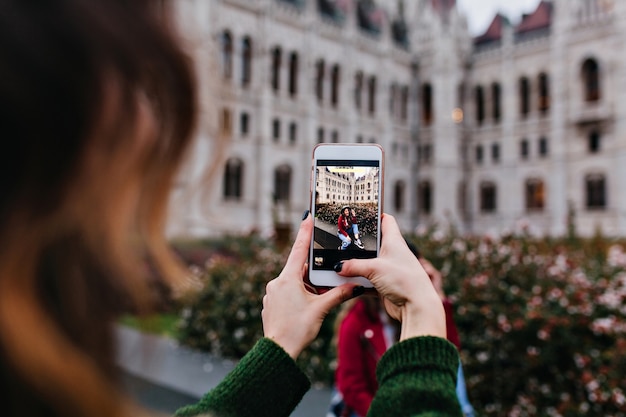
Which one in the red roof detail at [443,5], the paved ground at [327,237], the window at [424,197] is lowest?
the paved ground at [327,237]

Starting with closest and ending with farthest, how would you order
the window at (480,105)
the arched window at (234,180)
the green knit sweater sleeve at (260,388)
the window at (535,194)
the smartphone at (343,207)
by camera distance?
the green knit sweater sleeve at (260,388) → the smartphone at (343,207) → the arched window at (234,180) → the window at (535,194) → the window at (480,105)

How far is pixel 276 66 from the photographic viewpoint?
1208 inches

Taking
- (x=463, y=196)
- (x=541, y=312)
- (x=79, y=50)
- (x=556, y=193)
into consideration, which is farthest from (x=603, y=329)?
(x=463, y=196)

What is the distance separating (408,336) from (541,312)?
14.4ft

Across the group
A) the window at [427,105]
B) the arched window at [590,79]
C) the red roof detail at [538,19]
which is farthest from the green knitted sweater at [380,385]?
the red roof detail at [538,19]

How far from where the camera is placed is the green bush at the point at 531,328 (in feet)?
15.9

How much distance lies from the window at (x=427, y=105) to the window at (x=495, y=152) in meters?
4.45

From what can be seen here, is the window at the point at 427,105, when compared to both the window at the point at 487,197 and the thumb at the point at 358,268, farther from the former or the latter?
the thumb at the point at 358,268

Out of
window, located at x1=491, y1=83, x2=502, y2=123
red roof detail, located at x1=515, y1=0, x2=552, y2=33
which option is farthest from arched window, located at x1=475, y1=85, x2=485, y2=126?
red roof detail, located at x1=515, y1=0, x2=552, y2=33

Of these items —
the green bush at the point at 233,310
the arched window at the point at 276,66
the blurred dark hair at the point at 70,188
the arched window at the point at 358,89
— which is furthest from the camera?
the arched window at the point at 358,89

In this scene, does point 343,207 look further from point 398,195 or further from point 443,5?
point 443,5

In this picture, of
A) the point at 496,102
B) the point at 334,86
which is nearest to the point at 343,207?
the point at 334,86

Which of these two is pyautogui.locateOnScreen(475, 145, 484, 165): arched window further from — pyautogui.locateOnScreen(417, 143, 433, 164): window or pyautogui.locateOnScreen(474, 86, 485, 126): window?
pyautogui.locateOnScreen(417, 143, 433, 164): window

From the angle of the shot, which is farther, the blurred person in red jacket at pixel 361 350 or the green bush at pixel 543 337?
the green bush at pixel 543 337
